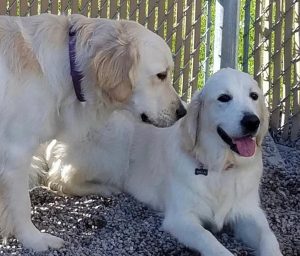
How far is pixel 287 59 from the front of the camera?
5918 millimetres

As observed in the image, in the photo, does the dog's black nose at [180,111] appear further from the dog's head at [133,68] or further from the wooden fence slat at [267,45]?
the wooden fence slat at [267,45]

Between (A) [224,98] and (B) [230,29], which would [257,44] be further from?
(A) [224,98]

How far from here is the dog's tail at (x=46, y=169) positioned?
487 centimetres

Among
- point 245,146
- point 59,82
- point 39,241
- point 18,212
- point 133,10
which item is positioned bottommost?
point 39,241

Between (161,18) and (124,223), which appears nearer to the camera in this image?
(124,223)

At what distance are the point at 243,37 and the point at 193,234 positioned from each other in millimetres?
2305

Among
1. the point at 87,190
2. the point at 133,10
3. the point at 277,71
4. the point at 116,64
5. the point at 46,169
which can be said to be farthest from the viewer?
the point at 277,71

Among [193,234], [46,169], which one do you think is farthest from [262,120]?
[46,169]

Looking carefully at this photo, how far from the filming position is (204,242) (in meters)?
3.84

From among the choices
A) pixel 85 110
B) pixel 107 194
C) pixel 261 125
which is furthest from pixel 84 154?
pixel 261 125

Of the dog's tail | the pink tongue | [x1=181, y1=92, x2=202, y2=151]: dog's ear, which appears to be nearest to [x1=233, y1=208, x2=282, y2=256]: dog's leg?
the pink tongue

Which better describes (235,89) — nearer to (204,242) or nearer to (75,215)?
(204,242)

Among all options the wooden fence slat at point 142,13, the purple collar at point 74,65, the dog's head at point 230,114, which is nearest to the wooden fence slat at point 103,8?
the wooden fence slat at point 142,13

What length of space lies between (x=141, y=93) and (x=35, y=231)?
86 centimetres
